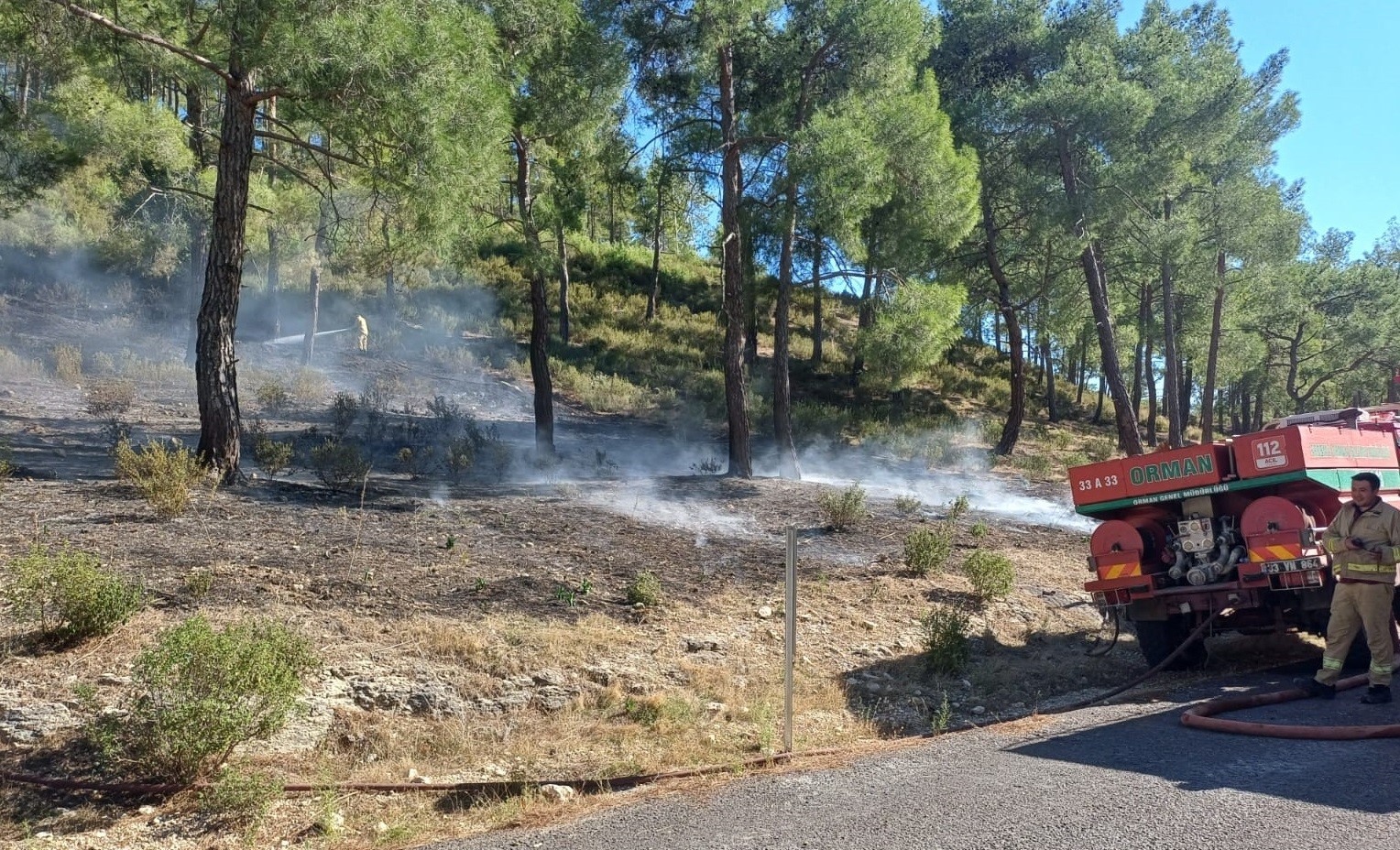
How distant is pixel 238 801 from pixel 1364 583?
24.4 ft

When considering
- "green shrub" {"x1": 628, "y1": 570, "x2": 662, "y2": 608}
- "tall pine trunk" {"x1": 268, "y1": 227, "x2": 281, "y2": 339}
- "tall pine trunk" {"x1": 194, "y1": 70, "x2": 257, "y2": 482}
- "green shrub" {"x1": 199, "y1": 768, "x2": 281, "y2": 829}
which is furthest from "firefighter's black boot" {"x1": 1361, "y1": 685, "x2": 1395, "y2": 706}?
"tall pine trunk" {"x1": 268, "y1": 227, "x2": 281, "y2": 339}

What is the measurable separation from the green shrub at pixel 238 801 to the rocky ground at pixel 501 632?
0.06 metres

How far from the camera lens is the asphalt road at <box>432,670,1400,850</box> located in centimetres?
441

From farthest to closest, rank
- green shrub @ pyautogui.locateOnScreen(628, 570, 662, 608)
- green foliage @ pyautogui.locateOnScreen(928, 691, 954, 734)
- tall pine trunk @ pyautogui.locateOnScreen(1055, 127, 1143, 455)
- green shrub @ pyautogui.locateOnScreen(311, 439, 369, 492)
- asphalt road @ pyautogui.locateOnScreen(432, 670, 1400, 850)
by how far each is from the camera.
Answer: tall pine trunk @ pyautogui.locateOnScreen(1055, 127, 1143, 455)
green shrub @ pyautogui.locateOnScreen(311, 439, 369, 492)
green shrub @ pyautogui.locateOnScreen(628, 570, 662, 608)
green foliage @ pyautogui.locateOnScreen(928, 691, 954, 734)
asphalt road @ pyautogui.locateOnScreen(432, 670, 1400, 850)

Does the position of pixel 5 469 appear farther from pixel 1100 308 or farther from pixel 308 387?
pixel 1100 308

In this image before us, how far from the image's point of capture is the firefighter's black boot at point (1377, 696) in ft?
22.1

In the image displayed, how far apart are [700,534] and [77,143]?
1257 cm

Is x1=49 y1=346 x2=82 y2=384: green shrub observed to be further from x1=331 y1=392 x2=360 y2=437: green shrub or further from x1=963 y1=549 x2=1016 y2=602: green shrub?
x1=963 y1=549 x2=1016 y2=602: green shrub

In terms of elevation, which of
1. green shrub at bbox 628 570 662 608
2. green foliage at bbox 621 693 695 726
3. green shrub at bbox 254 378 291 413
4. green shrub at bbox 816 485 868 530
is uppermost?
green shrub at bbox 254 378 291 413

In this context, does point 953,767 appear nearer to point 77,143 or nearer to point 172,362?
point 77,143

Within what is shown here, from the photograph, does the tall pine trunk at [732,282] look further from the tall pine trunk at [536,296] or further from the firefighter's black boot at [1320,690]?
Answer: the firefighter's black boot at [1320,690]

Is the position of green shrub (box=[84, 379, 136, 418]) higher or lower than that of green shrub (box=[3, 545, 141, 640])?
higher

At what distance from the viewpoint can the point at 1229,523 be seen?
27.8ft

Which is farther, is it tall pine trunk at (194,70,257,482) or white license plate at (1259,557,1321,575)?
tall pine trunk at (194,70,257,482)
